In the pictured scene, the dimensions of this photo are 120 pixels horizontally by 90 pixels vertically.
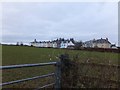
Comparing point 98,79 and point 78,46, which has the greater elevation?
point 78,46

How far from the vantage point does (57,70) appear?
542 cm

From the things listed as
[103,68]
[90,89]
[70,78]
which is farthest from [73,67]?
[103,68]

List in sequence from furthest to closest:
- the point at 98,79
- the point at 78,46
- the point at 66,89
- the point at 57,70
Result: 1. the point at 78,46
2. the point at 98,79
3. the point at 66,89
4. the point at 57,70

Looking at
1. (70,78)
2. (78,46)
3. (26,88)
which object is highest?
(78,46)

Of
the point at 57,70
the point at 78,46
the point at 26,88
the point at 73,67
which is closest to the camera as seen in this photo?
the point at 57,70

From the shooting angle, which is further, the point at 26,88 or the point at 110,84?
the point at 26,88

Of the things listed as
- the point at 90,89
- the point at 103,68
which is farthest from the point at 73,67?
the point at 103,68

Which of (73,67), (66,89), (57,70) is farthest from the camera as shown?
(73,67)

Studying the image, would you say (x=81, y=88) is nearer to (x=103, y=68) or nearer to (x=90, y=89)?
(x=90, y=89)

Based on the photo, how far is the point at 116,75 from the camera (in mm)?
7547

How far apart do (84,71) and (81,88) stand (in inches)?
19.0

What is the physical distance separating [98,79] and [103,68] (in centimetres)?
41

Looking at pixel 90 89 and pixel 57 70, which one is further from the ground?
pixel 57 70

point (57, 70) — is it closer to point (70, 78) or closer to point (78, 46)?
point (70, 78)
